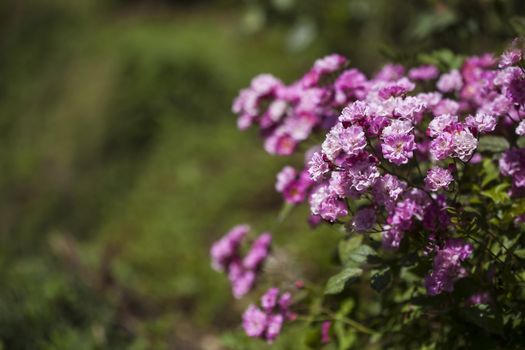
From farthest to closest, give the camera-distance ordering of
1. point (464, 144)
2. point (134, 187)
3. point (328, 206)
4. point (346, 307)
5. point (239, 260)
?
point (134, 187), point (239, 260), point (346, 307), point (328, 206), point (464, 144)

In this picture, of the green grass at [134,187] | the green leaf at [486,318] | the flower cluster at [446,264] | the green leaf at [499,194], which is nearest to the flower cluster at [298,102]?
the green leaf at [499,194]

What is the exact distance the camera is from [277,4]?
3650 millimetres

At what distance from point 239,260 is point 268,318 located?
35cm

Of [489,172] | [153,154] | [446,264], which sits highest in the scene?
[153,154]

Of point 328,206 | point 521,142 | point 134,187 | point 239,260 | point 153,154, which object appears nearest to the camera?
point 328,206

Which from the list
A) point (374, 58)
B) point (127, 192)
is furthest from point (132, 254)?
point (374, 58)

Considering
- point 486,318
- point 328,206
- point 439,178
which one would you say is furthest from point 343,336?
point 439,178

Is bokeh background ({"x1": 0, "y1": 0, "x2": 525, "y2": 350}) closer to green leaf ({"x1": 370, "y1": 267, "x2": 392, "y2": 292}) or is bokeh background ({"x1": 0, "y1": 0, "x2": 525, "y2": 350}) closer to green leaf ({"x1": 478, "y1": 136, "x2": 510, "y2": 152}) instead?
green leaf ({"x1": 478, "y1": 136, "x2": 510, "y2": 152})

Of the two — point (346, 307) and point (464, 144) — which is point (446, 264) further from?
point (346, 307)

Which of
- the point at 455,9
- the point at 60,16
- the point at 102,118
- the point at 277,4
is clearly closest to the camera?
the point at 455,9

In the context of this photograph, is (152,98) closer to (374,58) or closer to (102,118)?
(102,118)

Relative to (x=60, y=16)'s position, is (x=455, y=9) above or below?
below

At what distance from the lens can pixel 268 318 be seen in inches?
75.7

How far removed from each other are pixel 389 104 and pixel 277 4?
2325 mm
